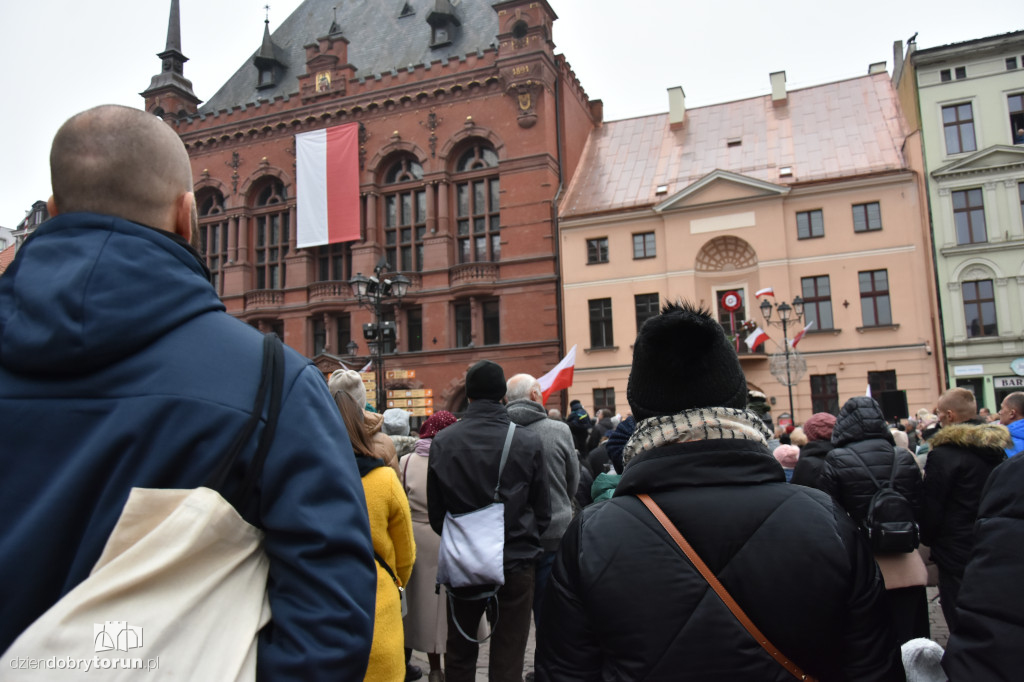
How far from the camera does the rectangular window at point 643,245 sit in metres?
27.6

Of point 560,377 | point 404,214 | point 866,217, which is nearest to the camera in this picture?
→ point 560,377

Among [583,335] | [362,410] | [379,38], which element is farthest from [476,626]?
[379,38]

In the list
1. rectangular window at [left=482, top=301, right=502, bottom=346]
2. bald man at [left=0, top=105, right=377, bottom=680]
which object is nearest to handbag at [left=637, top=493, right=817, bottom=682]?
bald man at [left=0, top=105, right=377, bottom=680]

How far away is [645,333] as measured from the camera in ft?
7.36

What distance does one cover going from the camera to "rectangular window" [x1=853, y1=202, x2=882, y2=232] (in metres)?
25.1

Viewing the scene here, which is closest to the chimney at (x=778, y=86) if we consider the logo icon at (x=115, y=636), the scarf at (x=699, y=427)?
the scarf at (x=699, y=427)

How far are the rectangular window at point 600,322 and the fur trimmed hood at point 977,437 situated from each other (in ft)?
74.1

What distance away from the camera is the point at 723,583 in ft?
6.40

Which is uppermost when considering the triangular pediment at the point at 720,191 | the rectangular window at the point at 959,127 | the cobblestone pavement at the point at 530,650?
the rectangular window at the point at 959,127

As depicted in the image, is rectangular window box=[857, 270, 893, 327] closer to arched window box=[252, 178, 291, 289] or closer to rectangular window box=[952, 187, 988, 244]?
rectangular window box=[952, 187, 988, 244]

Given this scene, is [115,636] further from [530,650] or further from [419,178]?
[419,178]

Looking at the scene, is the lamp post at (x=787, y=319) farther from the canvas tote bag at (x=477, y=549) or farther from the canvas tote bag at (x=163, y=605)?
the canvas tote bag at (x=163, y=605)

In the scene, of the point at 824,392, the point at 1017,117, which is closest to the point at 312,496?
the point at 824,392

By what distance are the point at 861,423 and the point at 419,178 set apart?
90.5 ft
